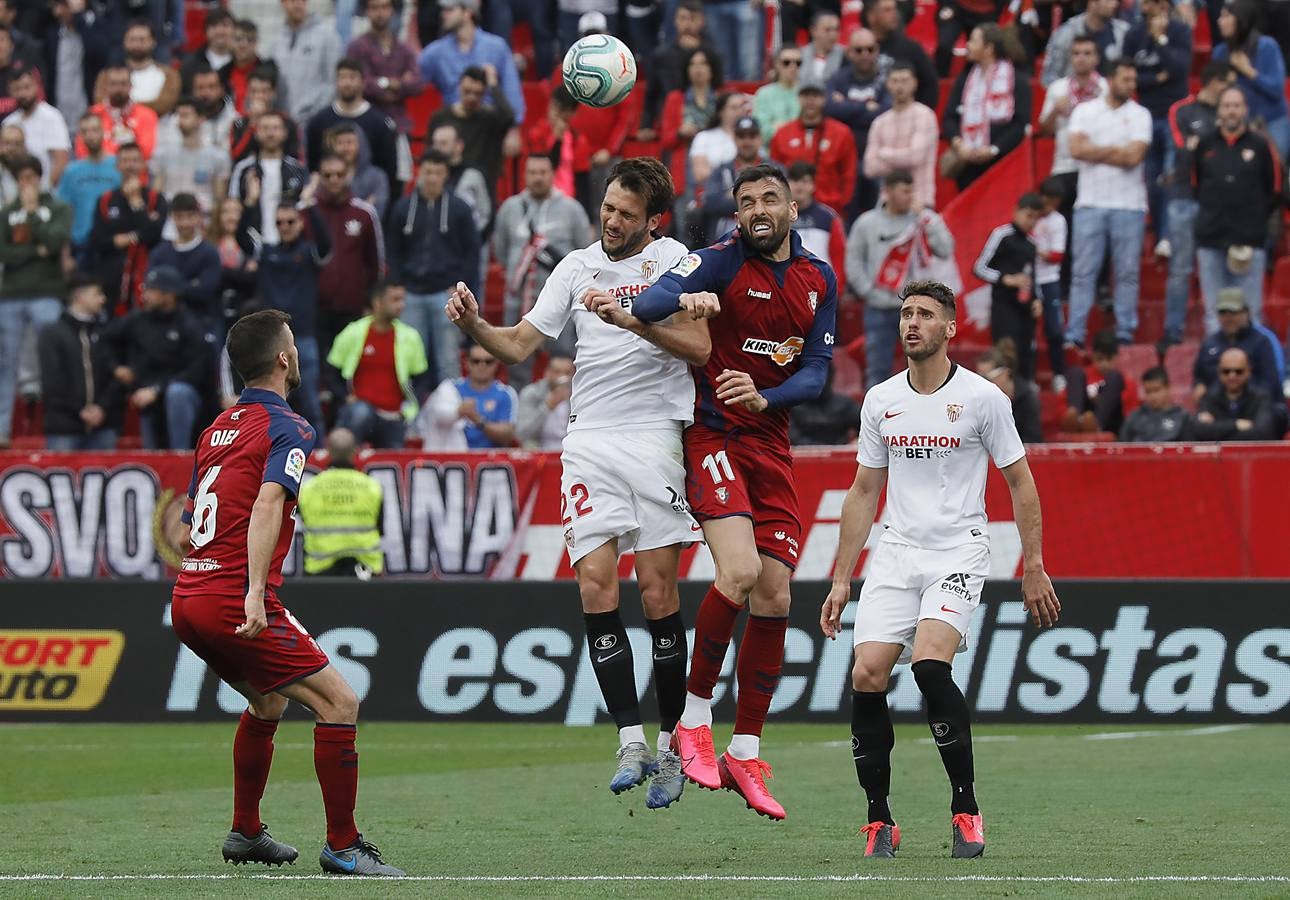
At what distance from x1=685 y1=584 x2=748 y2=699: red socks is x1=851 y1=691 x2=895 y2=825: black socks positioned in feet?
2.27

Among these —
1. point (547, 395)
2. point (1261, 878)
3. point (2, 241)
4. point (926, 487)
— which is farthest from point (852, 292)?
point (1261, 878)

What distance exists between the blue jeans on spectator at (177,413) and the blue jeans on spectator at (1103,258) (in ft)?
26.5

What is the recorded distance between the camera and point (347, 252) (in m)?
18.7

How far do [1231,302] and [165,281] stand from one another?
30.6 ft

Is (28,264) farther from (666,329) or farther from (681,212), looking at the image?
(666,329)

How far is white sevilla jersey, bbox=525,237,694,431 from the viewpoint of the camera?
8.98 m

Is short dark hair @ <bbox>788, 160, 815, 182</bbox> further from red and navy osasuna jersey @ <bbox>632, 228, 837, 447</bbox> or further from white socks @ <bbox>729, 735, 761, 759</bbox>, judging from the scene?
white socks @ <bbox>729, 735, 761, 759</bbox>

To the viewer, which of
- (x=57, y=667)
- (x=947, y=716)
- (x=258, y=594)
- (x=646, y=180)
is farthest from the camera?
(x=57, y=667)

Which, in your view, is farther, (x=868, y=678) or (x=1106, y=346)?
(x=1106, y=346)

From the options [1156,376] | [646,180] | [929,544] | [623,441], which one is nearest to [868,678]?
[929,544]

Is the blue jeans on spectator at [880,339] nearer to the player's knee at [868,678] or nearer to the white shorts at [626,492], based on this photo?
the white shorts at [626,492]

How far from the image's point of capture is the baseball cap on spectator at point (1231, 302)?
A: 54.1 ft

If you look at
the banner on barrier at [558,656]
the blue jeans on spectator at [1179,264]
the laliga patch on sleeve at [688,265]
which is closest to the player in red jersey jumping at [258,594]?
the laliga patch on sleeve at [688,265]

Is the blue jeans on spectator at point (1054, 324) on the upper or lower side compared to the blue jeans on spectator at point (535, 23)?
lower
